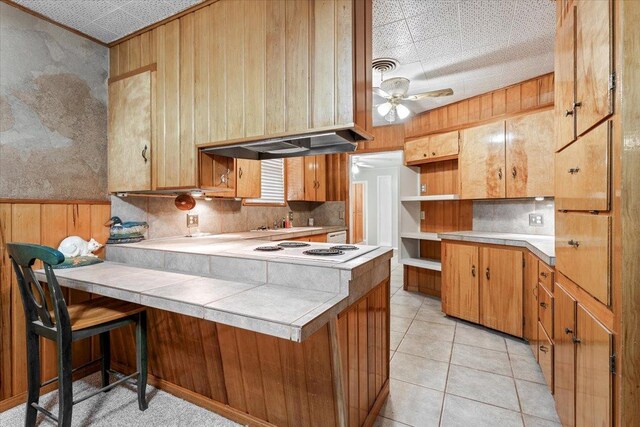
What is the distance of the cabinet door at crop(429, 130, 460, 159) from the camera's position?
153 inches

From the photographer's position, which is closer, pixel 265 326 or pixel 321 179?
pixel 265 326

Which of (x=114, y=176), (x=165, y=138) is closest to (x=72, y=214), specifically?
(x=114, y=176)

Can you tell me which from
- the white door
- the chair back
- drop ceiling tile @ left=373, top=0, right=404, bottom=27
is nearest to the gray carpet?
the chair back

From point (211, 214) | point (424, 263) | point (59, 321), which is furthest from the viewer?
point (424, 263)

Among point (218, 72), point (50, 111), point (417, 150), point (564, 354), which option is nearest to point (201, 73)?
point (218, 72)

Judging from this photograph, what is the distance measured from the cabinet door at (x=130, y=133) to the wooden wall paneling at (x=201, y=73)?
486 mm

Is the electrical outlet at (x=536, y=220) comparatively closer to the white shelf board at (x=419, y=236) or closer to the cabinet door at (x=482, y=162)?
the cabinet door at (x=482, y=162)

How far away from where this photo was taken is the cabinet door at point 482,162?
345cm

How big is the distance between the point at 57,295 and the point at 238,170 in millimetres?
2166

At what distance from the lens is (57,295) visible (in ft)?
5.07

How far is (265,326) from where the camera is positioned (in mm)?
1168

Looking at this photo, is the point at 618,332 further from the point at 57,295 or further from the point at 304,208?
the point at 304,208

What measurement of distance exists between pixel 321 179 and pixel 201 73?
10.4ft

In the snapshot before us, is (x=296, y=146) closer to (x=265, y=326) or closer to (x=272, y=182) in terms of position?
(x=265, y=326)
